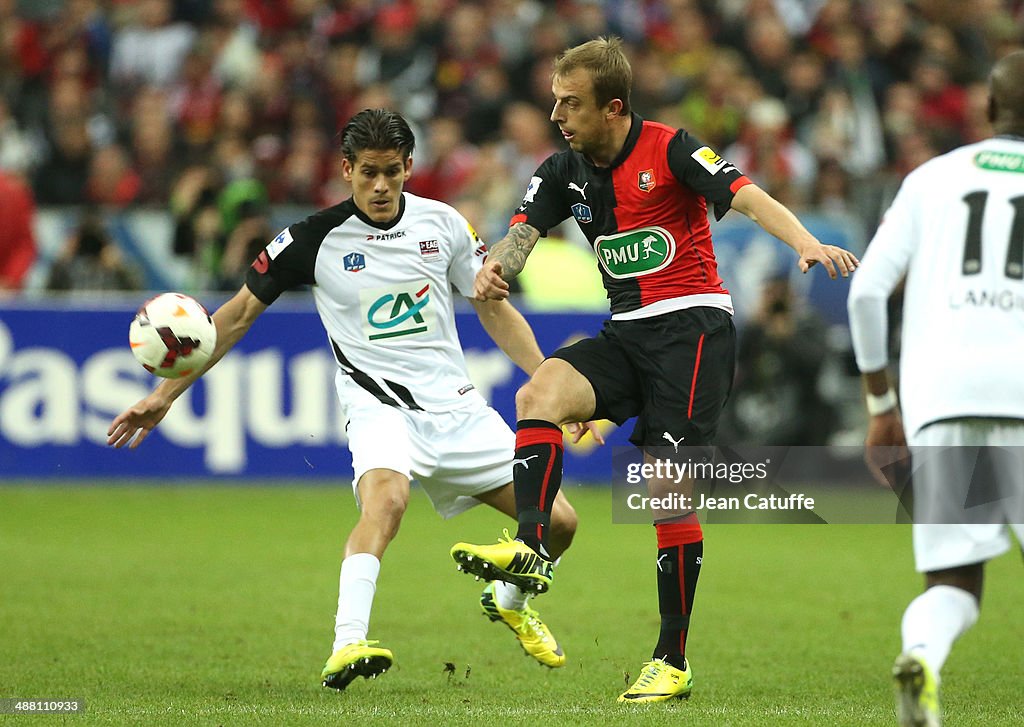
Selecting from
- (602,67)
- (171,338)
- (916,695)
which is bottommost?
(916,695)

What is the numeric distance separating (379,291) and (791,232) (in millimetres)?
1925

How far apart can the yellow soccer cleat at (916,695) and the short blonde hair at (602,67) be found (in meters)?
2.72

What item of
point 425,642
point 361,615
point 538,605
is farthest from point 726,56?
point 361,615

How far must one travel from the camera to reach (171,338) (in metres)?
6.23

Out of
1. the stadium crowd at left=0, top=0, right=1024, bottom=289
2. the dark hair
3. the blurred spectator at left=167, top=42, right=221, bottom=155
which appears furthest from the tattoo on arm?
the blurred spectator at left=167, top=42, right=221, bottom=155

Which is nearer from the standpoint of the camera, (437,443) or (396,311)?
(437,443)

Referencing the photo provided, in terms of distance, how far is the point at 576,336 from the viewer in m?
13.1

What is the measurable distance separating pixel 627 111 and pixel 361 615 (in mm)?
2236

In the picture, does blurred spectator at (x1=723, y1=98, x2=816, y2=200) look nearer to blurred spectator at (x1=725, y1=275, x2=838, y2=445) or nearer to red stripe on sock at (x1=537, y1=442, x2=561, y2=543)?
blurred spectator at (x1=725, y1=275, x2=838, y2=445)

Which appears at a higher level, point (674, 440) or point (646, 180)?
point (646, 180)

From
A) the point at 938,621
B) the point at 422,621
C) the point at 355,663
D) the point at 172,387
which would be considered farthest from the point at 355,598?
the point at 938,621

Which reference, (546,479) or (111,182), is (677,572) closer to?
(546,479)

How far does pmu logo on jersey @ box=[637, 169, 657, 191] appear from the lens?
239 inches

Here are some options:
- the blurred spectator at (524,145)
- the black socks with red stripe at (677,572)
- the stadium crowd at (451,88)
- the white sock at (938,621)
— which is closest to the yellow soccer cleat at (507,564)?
the black socks with red stripe at (677,572)
